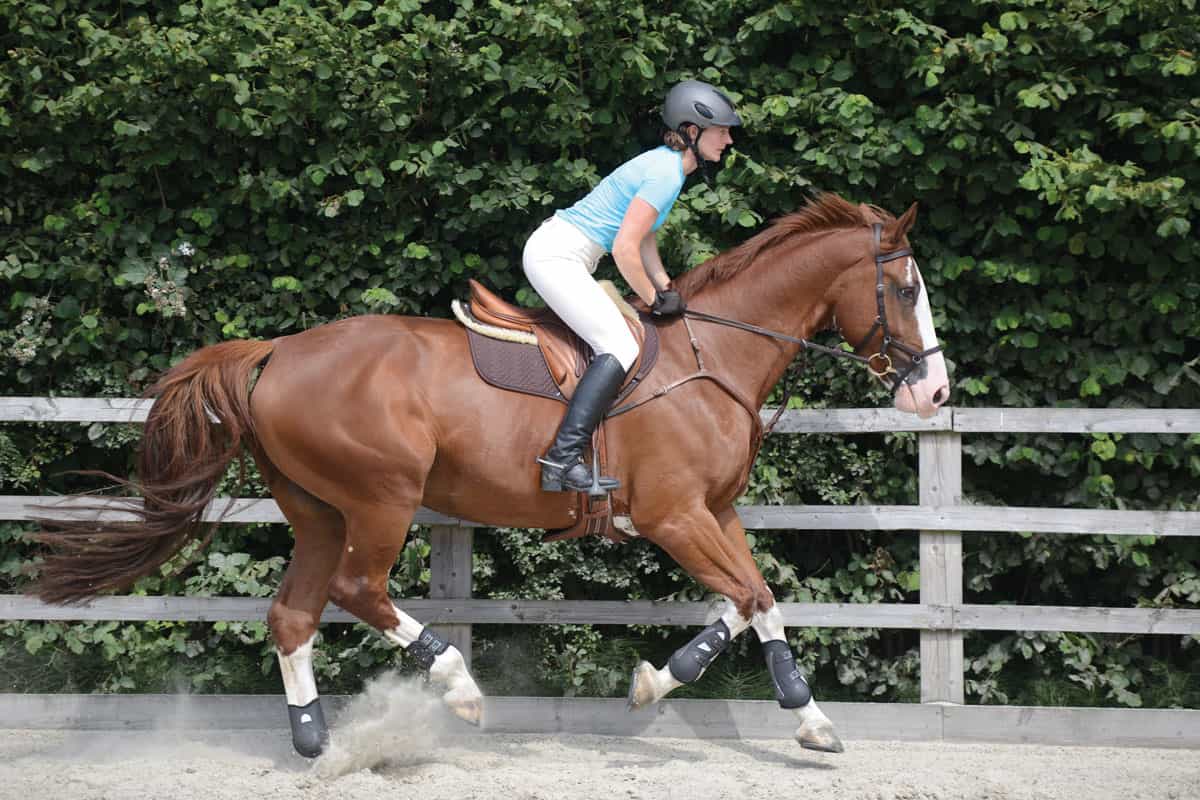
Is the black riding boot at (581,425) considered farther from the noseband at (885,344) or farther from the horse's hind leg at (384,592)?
the noseband at (885,344)

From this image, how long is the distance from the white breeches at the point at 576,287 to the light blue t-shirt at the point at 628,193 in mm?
55

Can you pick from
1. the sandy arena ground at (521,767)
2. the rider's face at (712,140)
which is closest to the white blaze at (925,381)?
the rider's face at (712,140)

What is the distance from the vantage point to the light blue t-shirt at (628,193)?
519cm

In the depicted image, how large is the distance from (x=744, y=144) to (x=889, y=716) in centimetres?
313

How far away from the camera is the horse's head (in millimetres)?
5301

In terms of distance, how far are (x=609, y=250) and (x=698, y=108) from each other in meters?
0.75

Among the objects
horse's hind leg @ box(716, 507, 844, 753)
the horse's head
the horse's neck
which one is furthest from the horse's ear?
horse's hind leg @ box(716, 507, 844, 753)

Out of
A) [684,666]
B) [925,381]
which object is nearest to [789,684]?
[684,666]

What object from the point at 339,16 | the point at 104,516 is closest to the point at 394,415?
the point at 104,516

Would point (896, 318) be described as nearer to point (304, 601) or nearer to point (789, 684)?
point (789, 684)

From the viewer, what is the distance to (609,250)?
5531 millimetres

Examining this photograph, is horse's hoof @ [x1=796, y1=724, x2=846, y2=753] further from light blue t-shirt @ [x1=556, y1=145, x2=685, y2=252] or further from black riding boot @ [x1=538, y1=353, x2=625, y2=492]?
light blue t-shirt @ [x1=556, y1=145, x2=685, y2=252]

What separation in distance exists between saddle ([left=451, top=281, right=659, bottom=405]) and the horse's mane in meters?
0.37

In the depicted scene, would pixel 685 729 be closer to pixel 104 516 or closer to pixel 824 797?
pixel 824 797
